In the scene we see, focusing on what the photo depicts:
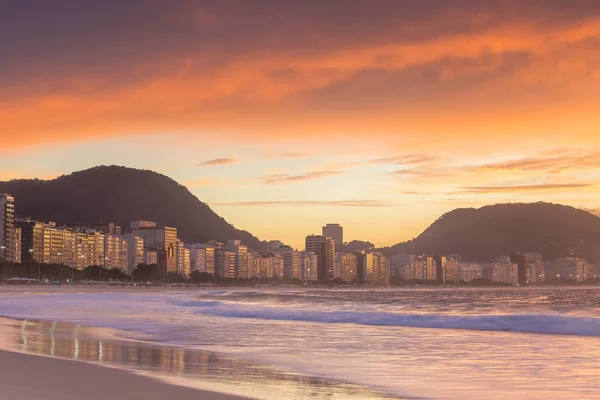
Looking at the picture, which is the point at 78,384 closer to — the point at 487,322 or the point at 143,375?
the point at 143,375

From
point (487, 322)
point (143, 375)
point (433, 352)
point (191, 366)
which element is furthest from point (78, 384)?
point (487, 322)

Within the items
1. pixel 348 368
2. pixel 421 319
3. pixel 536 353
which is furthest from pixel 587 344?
pixel 421 319

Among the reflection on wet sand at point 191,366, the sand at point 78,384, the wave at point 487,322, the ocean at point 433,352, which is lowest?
the wave at point 487,322

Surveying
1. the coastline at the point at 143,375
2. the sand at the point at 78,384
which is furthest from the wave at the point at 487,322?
the sand at the point at 78,384

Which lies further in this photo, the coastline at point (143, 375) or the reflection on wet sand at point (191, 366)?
the reflection on wet sand at point (191, 366)

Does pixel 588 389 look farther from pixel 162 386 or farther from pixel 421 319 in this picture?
pixel 421 319

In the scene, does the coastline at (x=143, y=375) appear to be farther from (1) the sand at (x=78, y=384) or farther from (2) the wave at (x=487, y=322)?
(2) the wave at (x=487, y=322)
